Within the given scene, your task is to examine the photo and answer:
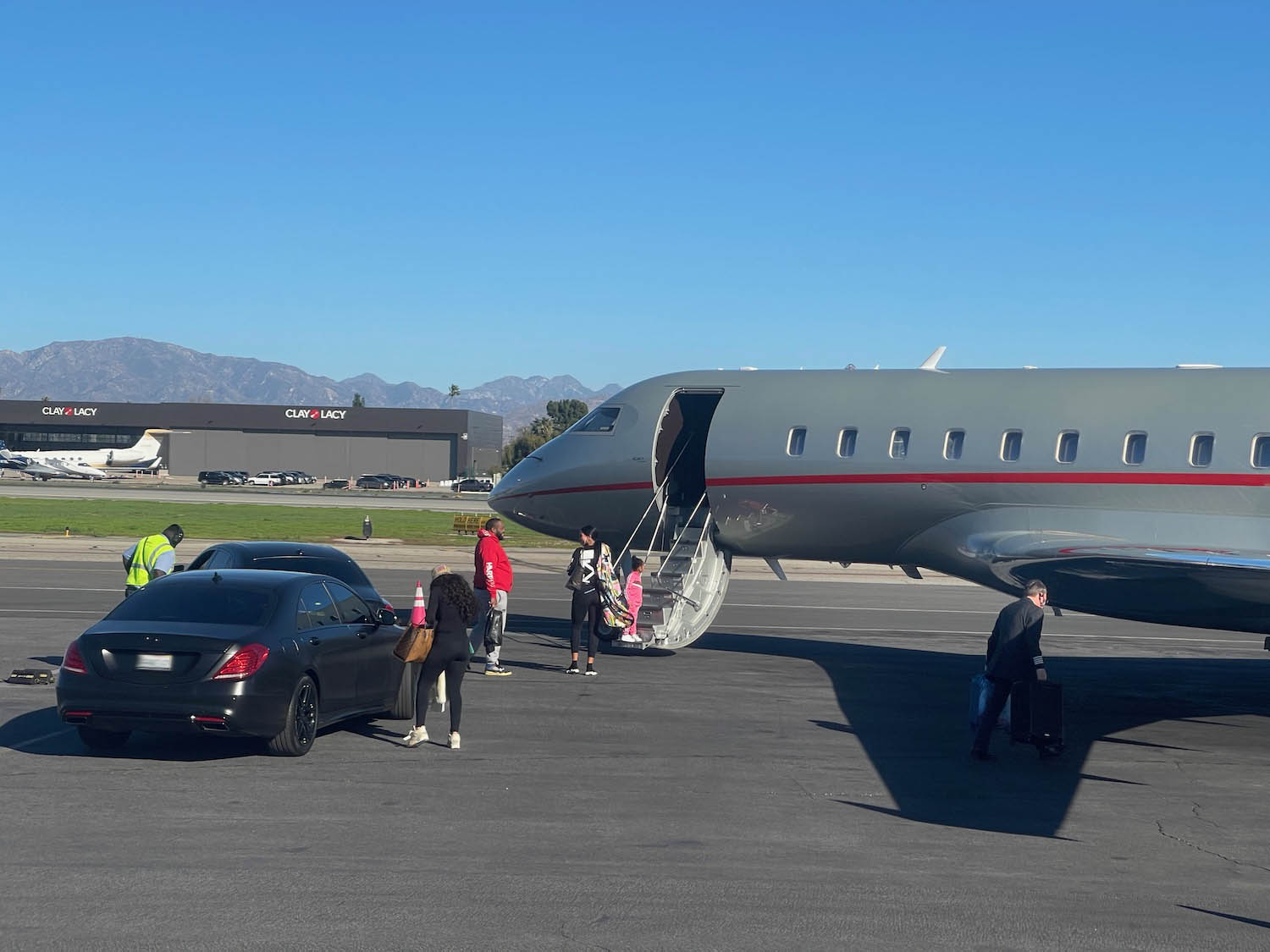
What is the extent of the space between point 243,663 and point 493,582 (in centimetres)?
632

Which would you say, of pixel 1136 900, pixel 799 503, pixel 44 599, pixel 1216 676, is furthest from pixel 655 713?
pixel 44 599

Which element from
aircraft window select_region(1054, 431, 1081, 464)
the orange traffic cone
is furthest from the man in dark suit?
the orange traffic cone

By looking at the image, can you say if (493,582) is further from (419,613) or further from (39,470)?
(39,470)

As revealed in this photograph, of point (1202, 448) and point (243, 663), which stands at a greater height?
point (1202, 448)

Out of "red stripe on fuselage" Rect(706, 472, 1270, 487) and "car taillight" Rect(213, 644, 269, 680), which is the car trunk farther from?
"red stripe on fuselage" Rect(706, 472, 1270, 487)

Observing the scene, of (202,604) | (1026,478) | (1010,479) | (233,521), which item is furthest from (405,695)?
(233,521)

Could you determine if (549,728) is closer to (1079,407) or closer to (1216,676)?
(1079,407)

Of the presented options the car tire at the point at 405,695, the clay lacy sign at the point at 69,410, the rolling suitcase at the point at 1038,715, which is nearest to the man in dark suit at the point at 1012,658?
the rolling suitcase at the point at 1038,715

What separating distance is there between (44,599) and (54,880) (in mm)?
18808

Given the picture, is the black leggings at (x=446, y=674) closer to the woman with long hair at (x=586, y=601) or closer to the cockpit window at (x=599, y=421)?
the woman with long hair at (x=586, y=601)

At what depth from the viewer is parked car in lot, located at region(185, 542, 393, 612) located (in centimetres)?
1823

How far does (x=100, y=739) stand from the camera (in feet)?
38.4

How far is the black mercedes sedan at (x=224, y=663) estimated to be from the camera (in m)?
10.9

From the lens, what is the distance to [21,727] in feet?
41.8
